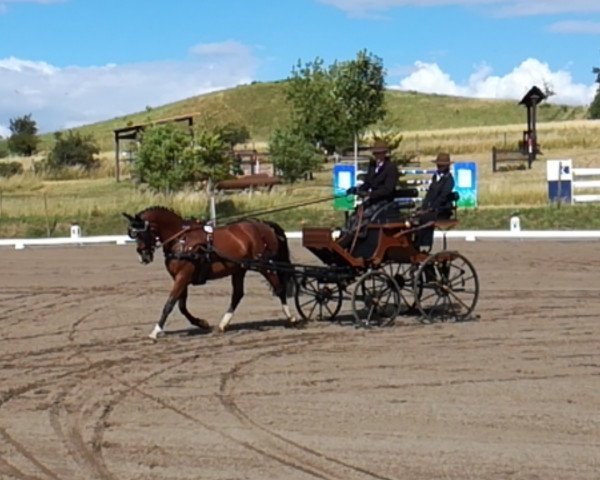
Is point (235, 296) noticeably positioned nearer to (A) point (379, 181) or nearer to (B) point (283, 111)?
(A) point (379, 181)

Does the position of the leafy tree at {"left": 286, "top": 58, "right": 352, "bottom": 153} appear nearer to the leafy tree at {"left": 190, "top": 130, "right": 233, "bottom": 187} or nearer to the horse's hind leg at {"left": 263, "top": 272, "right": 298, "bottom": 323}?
the leafy tree at {"left": 190, "top": 130, "right": 233, "bottom": 187}

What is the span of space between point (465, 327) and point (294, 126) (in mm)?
39753

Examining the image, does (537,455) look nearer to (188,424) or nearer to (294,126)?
(188,424)

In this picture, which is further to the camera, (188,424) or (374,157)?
(374,157)

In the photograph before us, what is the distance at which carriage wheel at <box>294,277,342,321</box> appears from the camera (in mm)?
14477

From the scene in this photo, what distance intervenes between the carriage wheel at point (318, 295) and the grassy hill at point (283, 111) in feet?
264

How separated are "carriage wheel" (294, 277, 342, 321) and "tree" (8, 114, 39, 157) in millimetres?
74491

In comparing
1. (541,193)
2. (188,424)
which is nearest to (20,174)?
(541,193)

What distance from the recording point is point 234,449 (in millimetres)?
8109

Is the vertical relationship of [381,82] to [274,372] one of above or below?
above

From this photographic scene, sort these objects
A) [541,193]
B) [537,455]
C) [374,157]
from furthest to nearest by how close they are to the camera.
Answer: [541,193], [374,157], [537,455]

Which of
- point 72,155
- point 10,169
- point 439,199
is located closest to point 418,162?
point 72,155

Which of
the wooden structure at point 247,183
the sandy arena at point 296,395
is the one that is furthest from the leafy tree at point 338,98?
the sandy arena at point 296,395

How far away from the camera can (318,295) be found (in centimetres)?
1465
